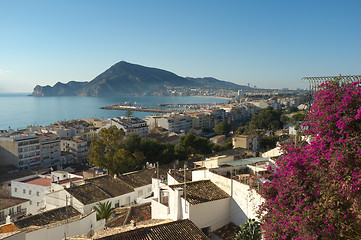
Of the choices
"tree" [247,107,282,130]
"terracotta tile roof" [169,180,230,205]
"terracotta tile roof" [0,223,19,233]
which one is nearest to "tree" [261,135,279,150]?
"tree" [247,107,282,130]

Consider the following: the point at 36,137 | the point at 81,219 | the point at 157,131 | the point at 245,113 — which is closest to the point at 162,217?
the point at 81,219

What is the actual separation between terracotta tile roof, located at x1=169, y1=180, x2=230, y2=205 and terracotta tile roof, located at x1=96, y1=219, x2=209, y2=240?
695 millimetres

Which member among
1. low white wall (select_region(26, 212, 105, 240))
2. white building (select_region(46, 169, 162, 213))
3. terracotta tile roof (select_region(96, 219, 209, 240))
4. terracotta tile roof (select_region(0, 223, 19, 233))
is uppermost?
terracotta tile roof (select_region(96, 219, 209, 240))

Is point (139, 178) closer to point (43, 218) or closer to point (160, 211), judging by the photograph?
point (43, 218)

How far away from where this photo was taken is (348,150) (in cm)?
434

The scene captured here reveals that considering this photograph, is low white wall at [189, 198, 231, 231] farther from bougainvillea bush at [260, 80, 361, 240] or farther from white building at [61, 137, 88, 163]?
white building at [61, 137, 88, 163]

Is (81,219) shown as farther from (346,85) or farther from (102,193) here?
(346,85)

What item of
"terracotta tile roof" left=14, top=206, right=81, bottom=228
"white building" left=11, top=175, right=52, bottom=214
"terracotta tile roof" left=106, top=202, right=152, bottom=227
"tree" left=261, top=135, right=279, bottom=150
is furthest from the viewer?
"tree" left=261, top=135, right=279, bottom=150

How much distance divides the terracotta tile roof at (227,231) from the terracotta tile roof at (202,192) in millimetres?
867

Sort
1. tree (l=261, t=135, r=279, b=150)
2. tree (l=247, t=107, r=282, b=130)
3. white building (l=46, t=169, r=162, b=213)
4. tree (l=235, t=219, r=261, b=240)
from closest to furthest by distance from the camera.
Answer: tree (l=235, t=219, r=261, b=240)
white building (l=46, t=169, r=162, b=213)
tree (l=261, t=135, r=279, b=150)
tree (l=247, t=107, r=282, b=130)

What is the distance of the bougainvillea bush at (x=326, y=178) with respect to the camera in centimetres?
436

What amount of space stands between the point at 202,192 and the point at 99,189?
800 centimetres

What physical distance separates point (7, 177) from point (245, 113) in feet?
235

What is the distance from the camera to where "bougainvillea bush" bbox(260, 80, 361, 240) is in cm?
436
